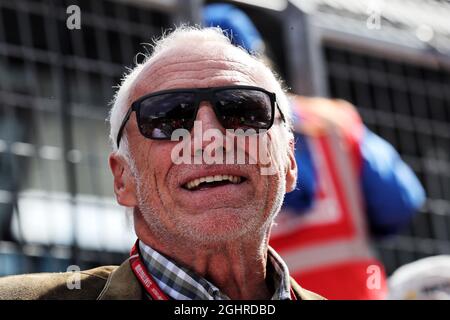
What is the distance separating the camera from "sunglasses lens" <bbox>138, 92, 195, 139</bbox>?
75.5 inches

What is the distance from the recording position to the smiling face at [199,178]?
1860mm

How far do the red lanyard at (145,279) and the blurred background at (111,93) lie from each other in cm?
153

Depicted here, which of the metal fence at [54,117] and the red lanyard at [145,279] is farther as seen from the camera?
the metal fence at [54,117]

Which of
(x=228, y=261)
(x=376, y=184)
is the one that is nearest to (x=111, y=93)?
(x=376, y=184)

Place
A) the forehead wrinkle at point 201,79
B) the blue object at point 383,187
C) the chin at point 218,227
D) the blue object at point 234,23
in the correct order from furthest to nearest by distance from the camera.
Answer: the blue object at point 383,187 < the blue object at point 234,23 < the forehead wrinkle at point 201,79 < the chin at point 218,227

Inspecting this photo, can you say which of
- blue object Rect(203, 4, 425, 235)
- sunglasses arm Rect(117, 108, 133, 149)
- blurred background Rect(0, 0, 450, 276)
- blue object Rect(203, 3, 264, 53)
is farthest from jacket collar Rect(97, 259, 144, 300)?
blue object Rect(203, 4, 425, 235)

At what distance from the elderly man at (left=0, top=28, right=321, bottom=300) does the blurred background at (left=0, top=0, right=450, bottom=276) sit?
5.03 ft

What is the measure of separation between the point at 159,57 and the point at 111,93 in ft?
8.44

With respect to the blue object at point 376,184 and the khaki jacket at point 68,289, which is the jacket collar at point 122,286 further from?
the blue object at point 376,184

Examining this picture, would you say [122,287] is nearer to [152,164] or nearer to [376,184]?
[152,164]

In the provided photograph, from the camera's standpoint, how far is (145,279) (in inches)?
76.6

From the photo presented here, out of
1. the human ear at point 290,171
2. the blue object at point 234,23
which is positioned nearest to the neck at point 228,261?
the human ear at point 290,171

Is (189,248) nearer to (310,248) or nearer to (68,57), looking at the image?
(310,248)

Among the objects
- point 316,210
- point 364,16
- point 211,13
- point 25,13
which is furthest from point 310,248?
point 364,16
